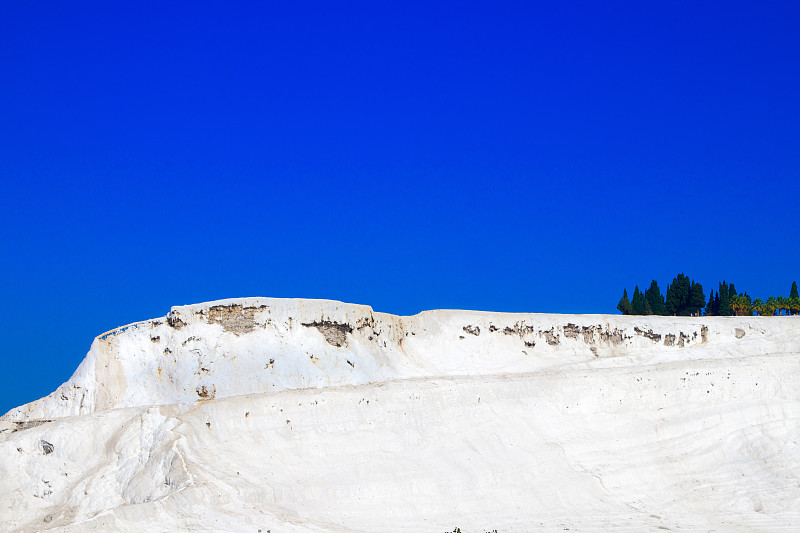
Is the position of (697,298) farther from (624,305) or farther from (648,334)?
(648,334)

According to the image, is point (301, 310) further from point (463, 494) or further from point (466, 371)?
point (463, 494)

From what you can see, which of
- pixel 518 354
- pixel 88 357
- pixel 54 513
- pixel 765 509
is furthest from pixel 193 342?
pixel 765 509

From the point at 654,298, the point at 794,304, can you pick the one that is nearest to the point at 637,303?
the point at 654,298

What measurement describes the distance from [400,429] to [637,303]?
3584 cm

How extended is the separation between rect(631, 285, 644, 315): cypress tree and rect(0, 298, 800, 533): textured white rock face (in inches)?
935

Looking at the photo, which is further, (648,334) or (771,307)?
(771,307)

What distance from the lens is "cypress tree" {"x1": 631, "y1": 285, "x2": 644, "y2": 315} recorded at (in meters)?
60.9

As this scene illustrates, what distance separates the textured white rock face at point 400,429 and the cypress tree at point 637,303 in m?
23.8

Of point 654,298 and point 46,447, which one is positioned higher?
point 654,298

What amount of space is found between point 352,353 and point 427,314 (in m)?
4.90

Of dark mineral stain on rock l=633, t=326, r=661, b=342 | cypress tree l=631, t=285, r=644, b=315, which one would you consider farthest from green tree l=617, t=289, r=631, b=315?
dark mineral stain on rock l=633, t=326, r=661, b=342

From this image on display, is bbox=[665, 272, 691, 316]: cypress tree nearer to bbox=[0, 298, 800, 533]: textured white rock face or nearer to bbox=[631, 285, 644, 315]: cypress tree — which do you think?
bbox=[631, 285, 644, 315]: cypress tree

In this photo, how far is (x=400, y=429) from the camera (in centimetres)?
2952

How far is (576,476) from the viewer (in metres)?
29.2
